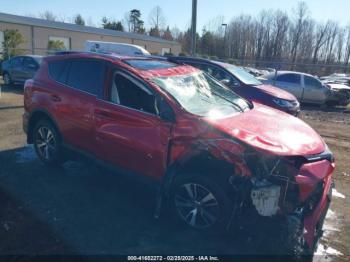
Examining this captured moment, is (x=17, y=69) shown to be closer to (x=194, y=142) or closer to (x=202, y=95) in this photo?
(x=202, y=95)

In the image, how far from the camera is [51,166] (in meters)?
5.33

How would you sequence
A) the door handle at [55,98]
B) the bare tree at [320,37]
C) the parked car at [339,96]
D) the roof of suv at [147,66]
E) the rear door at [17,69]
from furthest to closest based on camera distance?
the bare tree at [320,37] → the parked car at [339,96] → the rear door at [17,69] → the door handle at [55,98] → the roof of suv at [147,66]

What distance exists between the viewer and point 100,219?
3.88m

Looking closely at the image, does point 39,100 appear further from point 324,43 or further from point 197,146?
point 324,43

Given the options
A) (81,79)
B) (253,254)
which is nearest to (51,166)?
(81,79)

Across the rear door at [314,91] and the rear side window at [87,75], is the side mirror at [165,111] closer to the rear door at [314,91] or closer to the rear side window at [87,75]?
the rear side window at [87,75]

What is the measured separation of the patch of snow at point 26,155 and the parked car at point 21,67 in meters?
8.32

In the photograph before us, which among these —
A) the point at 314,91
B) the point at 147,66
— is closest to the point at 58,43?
the point at 314,91

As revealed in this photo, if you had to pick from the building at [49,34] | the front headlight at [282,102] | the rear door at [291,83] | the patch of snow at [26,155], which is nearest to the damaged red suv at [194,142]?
the patch of snow at [26,155]

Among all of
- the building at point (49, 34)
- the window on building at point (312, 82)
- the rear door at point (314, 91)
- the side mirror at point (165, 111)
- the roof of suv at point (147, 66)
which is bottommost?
the rear door at point (314, 91)

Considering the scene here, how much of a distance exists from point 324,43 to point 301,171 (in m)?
75.2

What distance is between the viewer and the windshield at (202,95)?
3.86m

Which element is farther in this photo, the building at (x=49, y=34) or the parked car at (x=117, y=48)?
the building at (x=49, y=34)

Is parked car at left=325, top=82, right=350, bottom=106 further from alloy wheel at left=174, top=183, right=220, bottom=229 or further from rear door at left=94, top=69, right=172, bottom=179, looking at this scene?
alloy wheel at left=174, top=183, right=220, bottom=229
